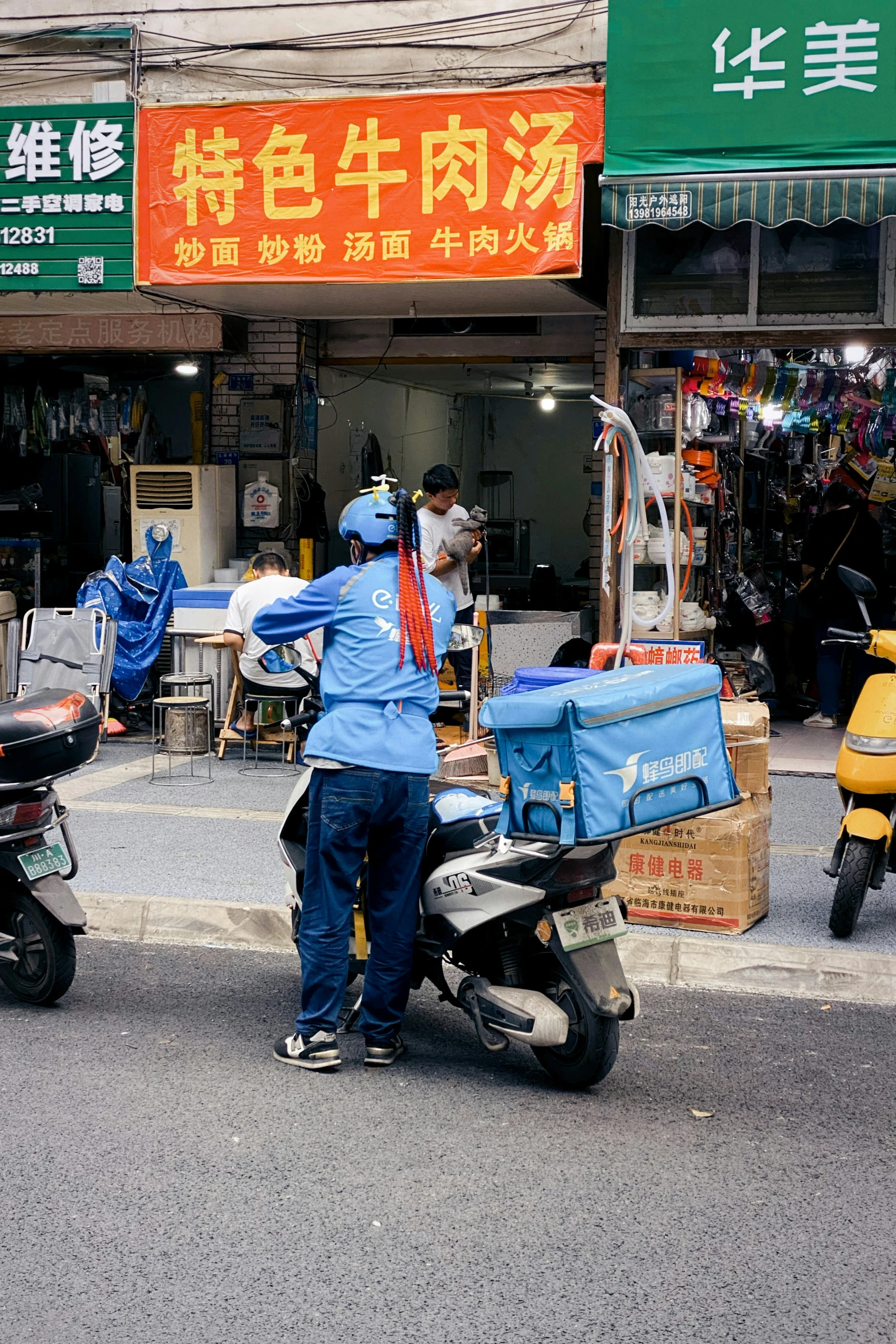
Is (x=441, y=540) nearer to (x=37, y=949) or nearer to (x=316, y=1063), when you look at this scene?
(x=37, y=949)

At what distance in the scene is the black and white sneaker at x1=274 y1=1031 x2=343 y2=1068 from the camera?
4824 millimetres

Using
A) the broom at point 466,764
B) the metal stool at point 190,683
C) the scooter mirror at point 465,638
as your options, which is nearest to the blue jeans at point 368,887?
the broom at point 466,764

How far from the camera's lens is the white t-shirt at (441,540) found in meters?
9.51

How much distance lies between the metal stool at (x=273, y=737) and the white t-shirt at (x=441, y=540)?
128 cm

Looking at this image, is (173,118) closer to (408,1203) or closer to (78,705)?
(78,705)

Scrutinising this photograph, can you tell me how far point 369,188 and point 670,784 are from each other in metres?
5.93

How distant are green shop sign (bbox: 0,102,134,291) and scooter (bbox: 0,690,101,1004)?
5456 millimetres

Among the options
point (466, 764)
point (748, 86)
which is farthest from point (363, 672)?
point (748, 86)

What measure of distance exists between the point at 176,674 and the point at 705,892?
5.33 metres

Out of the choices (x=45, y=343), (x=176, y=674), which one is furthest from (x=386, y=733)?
(x=45, y=343)

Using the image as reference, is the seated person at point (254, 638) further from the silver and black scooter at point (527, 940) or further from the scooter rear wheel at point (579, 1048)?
the scooter rear wheel at point (579, 1048)

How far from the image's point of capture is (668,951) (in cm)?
609

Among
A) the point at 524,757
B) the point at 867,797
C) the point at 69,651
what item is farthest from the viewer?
the point at 69,651

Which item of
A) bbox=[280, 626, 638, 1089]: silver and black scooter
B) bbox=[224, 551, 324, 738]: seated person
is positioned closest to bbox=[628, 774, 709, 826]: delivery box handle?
bbox=[280, 626, 638, 1089]: silver and black scooter
